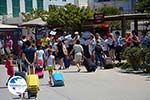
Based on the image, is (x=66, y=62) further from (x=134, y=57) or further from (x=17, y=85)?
(x=17, y=85)

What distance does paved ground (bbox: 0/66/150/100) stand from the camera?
14219mm

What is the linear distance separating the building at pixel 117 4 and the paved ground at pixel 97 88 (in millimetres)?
80148

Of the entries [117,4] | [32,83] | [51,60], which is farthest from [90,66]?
[117,4]

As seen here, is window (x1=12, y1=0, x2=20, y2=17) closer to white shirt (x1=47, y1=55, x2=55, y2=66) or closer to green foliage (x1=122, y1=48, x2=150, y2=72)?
green foliage (x1=122, y1=48, x2=150, y2=72)

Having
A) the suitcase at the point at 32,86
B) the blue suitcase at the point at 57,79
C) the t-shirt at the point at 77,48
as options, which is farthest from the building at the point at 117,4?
the suitcase at the point at 32,86

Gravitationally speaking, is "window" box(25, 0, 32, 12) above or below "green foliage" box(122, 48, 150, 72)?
above

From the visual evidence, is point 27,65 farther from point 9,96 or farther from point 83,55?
point 83,55

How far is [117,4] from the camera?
107250 millimetres

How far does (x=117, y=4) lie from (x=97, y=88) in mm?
92188

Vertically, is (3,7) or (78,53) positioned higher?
(3,7)

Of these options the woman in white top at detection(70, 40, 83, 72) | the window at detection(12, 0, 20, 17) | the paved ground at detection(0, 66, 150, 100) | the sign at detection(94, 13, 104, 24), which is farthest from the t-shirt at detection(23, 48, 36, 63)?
the window at detection(12, 0, 20, 17)

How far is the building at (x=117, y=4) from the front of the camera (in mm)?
101938

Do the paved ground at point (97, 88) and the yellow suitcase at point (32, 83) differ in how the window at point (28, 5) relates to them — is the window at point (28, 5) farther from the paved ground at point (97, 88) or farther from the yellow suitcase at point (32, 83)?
the yellow suitcase at point (32, 83)

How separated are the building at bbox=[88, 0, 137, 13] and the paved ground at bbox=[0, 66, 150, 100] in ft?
263
